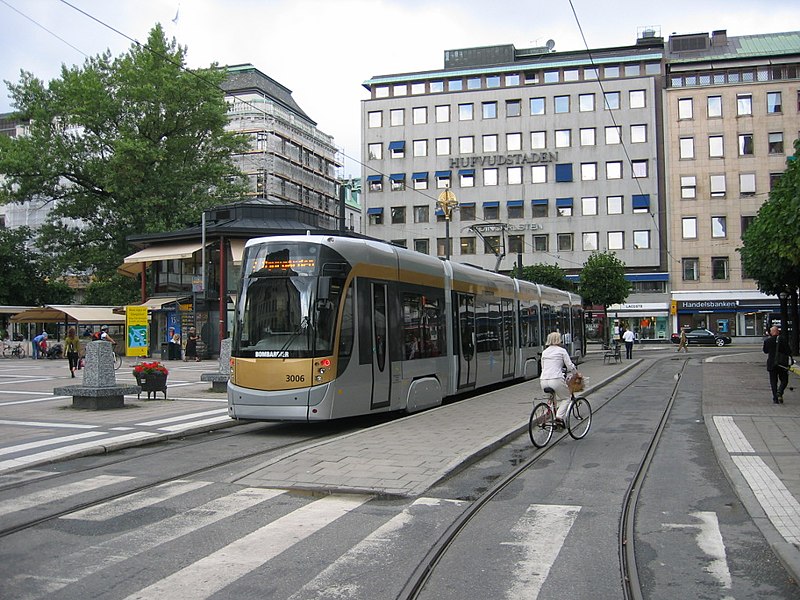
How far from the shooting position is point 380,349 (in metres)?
12.4

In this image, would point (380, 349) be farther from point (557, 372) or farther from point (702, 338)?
point (702, 338)

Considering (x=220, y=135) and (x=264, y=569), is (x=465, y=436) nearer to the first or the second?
(x=264, y=569)


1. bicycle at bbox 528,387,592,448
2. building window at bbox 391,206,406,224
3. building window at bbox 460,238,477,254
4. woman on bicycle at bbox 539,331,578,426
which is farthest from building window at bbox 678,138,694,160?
woman on bicycle at bbox 539,331,578,426

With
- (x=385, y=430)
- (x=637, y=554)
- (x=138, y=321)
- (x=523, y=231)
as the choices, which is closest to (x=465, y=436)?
(x=385, y=430)

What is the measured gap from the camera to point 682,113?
62.2m

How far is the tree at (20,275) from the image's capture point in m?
50.9

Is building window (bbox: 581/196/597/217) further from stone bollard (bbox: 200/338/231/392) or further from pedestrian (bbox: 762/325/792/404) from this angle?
stone bollard (bbox: 200/338/231/392)

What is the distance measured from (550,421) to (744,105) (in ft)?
196

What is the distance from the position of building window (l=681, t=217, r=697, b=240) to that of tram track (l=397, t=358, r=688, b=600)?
55.4 m

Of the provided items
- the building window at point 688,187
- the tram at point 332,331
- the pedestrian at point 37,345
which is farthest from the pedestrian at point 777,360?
the building window at point 688,187

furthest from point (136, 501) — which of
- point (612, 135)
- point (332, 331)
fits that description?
point (612, 135)

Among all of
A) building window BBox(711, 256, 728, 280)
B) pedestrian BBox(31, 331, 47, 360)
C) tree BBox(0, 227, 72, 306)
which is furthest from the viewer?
building window BBox(711, 256, 728, 280)

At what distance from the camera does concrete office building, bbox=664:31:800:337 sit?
60406mm

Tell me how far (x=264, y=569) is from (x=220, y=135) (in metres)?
43.6
